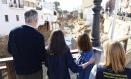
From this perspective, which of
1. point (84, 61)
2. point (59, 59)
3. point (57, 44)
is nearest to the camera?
point (57, 44)

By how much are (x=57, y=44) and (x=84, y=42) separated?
17.6 inches

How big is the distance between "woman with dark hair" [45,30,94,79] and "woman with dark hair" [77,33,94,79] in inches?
3.8

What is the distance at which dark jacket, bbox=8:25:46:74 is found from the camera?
3.88m

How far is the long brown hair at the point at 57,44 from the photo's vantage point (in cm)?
370

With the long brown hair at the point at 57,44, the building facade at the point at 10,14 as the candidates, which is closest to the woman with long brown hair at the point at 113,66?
the long brown hair at the point at 57,44

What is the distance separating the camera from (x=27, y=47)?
3.91 m

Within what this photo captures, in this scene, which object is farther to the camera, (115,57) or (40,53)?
(40,53)

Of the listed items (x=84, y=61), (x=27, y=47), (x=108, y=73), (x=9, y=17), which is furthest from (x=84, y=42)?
Answer: (x=9, y=17)

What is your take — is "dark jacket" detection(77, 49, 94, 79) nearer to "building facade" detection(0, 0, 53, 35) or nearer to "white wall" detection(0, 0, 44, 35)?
"building facade" detection(0, 0, 53, 35)

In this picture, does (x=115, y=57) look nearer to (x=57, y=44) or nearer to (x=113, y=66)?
(x=113, y=66)

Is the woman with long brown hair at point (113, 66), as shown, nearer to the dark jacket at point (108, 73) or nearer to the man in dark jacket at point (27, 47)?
the dark jacket at point (108, 73)

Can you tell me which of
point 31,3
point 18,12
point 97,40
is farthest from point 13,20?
point 97,40

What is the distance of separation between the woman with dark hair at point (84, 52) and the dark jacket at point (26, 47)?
0.57 m

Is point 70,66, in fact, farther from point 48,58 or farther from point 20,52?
point 20,52
